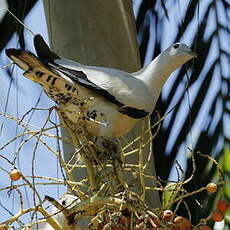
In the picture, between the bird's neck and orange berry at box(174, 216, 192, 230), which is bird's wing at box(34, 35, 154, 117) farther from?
orange berry at box(174, 216, 192, 230)

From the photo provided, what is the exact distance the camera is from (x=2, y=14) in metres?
1.91

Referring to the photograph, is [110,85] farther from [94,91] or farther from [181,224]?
[181,224]

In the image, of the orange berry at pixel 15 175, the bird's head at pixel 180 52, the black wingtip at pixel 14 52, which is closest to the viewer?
the orange berry at pixel 15 175

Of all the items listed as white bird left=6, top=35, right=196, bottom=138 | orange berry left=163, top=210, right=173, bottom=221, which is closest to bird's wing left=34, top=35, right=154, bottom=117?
white bird left=6, top=35, right=196, bottom=138

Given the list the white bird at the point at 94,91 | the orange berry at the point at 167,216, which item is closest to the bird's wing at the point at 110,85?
the white bird at the point at 94,91

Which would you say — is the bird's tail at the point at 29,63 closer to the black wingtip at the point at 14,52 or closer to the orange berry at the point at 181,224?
the black wingtip at the point at 14,52

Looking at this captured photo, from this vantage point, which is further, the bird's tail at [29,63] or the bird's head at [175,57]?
the bird's head at [175,57]

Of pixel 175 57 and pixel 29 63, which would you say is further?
pixel 175 57

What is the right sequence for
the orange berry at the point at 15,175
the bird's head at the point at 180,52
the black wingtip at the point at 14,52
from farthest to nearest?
the bird's head at the point at 180,52
the black wingtip at the point at 14,52
the orange berry at the point at 15,175

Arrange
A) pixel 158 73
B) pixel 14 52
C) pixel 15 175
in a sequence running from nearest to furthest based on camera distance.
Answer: pixel 15 175 → pixel 14 52 → pixel 158 73

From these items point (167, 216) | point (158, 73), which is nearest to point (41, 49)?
point (158, 73)

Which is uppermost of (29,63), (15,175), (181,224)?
(29,63)

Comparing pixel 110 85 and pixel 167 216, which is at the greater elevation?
pixel 110 85

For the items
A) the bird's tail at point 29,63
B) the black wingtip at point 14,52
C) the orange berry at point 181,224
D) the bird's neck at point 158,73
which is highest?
the black wingtip at point 14,52
